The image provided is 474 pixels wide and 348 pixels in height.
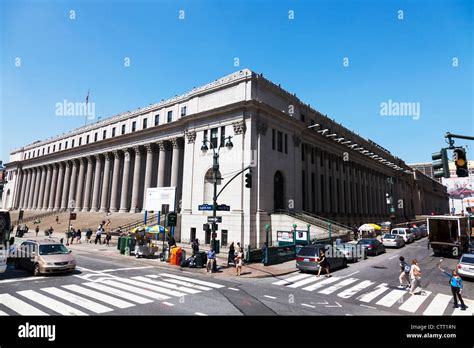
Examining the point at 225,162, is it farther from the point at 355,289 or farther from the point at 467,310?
the point at 467,310

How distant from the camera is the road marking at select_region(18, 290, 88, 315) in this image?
31.4 ft

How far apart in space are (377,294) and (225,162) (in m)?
23.2

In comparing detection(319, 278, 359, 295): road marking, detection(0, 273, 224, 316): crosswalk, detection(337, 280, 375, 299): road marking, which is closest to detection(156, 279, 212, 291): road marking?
detection(0, 273, 224, 316): crosswalk

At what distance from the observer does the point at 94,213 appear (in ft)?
170

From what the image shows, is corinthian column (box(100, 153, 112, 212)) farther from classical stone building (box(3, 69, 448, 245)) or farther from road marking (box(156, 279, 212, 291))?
road marking (box(156, 279, 212, 291))

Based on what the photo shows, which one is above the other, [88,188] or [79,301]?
[88,188]

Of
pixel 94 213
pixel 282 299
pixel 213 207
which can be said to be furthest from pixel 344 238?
pixel 94 213

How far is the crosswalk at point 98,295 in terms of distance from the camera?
9.78 metres

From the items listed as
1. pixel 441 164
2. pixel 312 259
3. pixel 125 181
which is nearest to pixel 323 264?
pixel 312 259

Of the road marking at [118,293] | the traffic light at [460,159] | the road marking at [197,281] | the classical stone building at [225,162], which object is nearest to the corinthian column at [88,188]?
the classical stone building at [225,162]

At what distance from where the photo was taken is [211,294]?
12.5 meters

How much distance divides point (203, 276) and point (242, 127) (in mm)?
19509

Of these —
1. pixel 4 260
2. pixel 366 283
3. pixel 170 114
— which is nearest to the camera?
pixel 4 260
